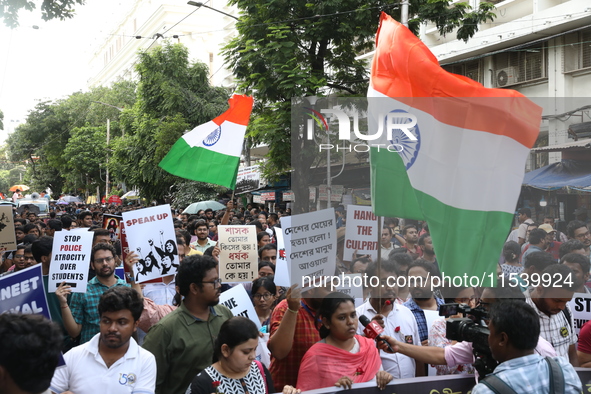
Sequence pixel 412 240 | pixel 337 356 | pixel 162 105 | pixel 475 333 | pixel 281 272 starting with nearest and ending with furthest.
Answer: pixel 475 333 → pixel 337 356 → pixel 412 240 → pixel 281 272 → pixel 162 105

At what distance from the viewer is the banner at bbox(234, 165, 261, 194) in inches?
1035

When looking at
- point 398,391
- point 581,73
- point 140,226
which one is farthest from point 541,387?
point 581,73

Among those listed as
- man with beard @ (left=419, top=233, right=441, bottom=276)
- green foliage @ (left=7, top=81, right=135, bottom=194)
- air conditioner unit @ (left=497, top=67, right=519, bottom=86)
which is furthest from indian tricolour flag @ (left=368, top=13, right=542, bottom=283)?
green foliage @ (left=7, top=81, right=135, bottom=194)

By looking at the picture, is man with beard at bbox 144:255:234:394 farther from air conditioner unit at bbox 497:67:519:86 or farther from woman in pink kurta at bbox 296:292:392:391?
air conditioner unit at bbox 497:67:519:86

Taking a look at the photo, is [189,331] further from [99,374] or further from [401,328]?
[401,328]

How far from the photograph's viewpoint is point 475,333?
314cm

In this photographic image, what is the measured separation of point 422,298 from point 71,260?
2928 millimetres

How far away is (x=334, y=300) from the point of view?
374 cm

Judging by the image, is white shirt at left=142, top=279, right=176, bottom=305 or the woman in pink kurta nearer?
the woman in pink kurta

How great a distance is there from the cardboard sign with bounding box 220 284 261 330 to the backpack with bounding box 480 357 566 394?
90.7 inches

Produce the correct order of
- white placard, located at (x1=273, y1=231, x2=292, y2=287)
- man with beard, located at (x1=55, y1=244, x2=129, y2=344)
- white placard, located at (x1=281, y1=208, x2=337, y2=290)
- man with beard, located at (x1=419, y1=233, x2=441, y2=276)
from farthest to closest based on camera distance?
white placard, located at (x1=273, y1=231, x2=292, y2=287)
man with beard, located at (x1=55, y1=244, x2=129, y2=344)
man with beard, located at (x1=419, y1=233, x2=441, y2=276)
white placard, located at (x1=281, y1=208, x2=337, y2=290)

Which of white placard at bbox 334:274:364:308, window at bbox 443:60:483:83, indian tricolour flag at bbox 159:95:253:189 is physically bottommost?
white placard at bbox 334:274:364:308

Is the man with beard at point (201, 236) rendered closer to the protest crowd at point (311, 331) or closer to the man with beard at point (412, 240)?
the protest crowd at point (311, 331)

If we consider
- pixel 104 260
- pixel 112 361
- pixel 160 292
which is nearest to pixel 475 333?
pixel 112 361
